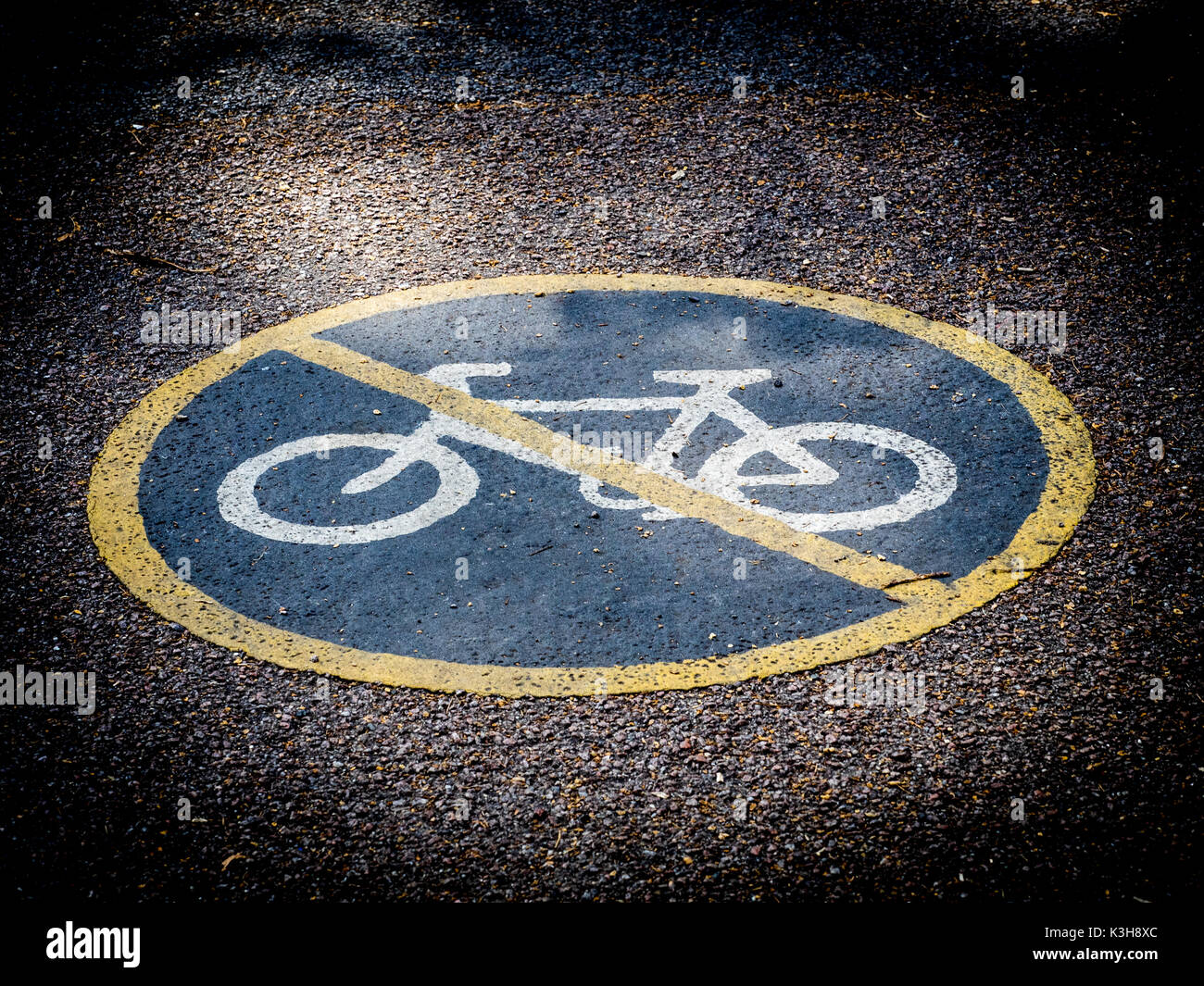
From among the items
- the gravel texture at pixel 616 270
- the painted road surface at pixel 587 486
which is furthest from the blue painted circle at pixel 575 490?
the gravel texture at pixel 616 270

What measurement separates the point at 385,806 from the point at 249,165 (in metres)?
4.63

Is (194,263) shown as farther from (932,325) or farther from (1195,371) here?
(1195,371)

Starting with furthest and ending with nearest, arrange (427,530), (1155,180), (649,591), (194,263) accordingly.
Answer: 1. (1155,180)
2. (194,263)
3. (427,530)
4. (649,591)

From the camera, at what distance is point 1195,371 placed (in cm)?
460

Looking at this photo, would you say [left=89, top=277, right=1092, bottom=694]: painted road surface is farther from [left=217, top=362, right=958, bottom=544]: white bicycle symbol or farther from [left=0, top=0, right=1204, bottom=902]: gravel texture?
[left=0, top=0, right=1204, bottom=902]: gravel texture

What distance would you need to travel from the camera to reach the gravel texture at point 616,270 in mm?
2879

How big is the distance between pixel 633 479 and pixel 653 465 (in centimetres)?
13

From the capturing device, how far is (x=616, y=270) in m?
5.43

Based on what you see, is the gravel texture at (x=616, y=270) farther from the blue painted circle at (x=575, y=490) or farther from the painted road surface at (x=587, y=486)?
the blue painted circle at (x=575, y=490)

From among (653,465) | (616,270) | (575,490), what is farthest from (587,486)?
(616,270)

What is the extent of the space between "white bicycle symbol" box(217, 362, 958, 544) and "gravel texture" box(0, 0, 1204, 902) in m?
0.57

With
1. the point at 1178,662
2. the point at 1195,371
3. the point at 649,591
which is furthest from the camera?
the point at 1195,371

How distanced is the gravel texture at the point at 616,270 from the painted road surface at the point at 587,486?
16cm
